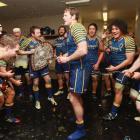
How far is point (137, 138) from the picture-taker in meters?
3.13

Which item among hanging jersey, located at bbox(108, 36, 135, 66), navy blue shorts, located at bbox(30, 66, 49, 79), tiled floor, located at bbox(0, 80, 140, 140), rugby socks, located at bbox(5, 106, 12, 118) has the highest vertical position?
→ hanging jersey, located at bbox(108, 36, 135, 66)

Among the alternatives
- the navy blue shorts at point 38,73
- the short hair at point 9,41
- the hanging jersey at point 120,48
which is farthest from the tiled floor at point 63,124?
the short hair at point 9,41

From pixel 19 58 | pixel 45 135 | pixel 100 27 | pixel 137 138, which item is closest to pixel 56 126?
pixel 45 135

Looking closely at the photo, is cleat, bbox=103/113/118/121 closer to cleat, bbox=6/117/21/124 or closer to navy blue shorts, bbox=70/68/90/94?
navy blue shorts, bbox=70/68/90/94

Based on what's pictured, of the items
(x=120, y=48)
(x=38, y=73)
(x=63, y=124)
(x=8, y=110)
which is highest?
(x=120, y=48)

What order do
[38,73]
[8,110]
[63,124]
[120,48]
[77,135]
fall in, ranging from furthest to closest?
[38,73]
[120,48]
[8,110]
[63,124]
[77,135]

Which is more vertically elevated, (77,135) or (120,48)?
(120,48)

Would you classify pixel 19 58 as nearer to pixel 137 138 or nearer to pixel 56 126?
pixel 56 126

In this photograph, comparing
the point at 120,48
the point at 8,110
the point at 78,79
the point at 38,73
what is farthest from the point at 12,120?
the point at 120,48

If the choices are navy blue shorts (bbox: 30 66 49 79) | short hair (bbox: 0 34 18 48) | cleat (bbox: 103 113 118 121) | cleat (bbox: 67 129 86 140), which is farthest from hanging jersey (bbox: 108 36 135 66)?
short hair (bbox: 0 34 18 48)

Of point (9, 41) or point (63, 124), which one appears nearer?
point (9, 41)

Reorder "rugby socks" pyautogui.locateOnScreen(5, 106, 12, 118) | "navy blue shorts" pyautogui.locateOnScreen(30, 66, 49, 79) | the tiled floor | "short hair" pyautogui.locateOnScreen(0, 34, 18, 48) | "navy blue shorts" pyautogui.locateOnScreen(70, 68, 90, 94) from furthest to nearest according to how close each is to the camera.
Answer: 1. "navy blue shorts" pyautogui.locateOnScreen(30, 66, 49, 79)
2. "rugby socks" pyautogui.locateOnScreen(5, 106, 12, 118)
3. the tiled floor
4. "navy blue shorts" pyautogui.locateOnScreen(70, 68, 90, 94)
5. "short hair" pyautogui.locateOnScreen(0, 34, 18, 48)

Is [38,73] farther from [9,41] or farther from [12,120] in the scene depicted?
[9,41]

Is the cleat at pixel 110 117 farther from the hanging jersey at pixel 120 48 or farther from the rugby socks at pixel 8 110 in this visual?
the rugby socks at pixel 8 110
